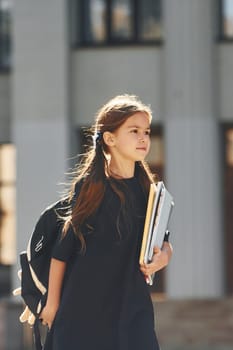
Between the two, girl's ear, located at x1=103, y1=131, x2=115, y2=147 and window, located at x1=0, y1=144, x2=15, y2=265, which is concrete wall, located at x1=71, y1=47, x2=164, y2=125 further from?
girl's ear, located at x1=103, y1=131, x2=115, y2=147

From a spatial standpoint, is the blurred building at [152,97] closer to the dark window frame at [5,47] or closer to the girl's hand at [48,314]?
the dark window frame at [5,47]

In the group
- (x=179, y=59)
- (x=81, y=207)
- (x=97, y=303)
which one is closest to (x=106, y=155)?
(x=81, y=207)

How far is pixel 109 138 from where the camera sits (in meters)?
5.55

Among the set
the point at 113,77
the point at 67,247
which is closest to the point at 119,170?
the point at 67,247

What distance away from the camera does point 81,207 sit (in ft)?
17.8

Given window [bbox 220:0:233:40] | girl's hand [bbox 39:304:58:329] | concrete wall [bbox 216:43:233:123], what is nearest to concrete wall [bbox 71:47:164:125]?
concrete wall [bbox 216:43:233:123]

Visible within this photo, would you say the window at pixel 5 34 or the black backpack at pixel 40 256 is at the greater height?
the window at pixel 5 34

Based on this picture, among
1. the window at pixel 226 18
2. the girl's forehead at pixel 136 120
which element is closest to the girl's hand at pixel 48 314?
the girl's forehead at pixel 136 120

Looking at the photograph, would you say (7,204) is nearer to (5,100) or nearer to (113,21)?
(5,100)

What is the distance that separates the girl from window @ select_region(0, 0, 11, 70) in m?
12.9

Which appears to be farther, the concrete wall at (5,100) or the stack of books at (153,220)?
the concrete wall at (5,100)

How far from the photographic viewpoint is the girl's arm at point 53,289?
545 cm

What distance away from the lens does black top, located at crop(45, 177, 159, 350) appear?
539 cm

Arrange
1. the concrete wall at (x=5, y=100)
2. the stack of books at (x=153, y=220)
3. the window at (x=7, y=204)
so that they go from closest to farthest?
the stack of books at (x=153, y=220) < the concrete wall at (x=5, y=100) < the window at (x=7, y=204)
